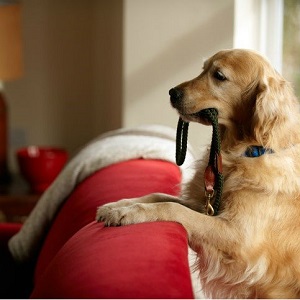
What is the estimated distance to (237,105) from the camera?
147 cm

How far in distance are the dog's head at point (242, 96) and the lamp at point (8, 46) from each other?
1.81 m

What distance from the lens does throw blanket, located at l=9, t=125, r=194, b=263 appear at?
2121mm

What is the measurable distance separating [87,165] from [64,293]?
1139 millimetres

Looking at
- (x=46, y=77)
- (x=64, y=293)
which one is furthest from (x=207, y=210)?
(x=46, y=77)

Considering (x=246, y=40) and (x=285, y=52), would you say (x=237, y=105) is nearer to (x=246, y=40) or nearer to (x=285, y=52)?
(x=246, y=40)

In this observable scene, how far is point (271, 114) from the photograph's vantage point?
1404mm

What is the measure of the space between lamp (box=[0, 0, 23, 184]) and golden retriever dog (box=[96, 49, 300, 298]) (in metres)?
1.81

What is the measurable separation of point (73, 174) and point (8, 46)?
121cm

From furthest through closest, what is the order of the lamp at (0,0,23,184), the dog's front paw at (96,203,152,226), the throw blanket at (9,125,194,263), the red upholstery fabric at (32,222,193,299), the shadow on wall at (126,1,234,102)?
the lamp at (0,0,23,184) → the shadow on wall at (126,1,234,102) → the throw blanket at (9,125,194,263) → the dog's front paw at (96,203,152,226) → the red upholstery fabric at (32,222,193,299)

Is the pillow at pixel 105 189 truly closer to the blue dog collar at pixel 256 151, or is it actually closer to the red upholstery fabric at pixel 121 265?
the red upholstery fabric at pixel 121 265

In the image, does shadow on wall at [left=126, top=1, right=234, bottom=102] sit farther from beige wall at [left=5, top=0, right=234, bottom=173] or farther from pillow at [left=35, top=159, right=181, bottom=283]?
pillow at [left=35, top=159, right=181, bottom=283]

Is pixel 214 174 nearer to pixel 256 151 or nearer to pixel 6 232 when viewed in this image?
pixel 256 151

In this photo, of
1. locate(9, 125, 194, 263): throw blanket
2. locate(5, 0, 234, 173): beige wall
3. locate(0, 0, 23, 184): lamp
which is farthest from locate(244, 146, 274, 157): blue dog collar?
locate(0, 0, 23, 184): lamp

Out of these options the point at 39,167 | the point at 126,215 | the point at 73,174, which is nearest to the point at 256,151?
the point at 126,215
